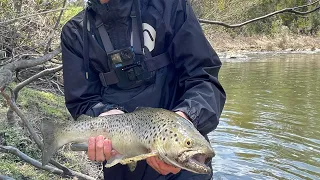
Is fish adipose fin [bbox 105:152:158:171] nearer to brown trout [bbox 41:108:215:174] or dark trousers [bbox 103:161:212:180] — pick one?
brown trout [bbox 41:108:215:174]

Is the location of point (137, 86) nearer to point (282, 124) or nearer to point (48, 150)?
point (48, 150)

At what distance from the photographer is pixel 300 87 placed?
1594cm

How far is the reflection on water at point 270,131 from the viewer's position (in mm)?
7496

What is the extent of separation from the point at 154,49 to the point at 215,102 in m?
0.56

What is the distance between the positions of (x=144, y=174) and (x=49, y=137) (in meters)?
0.70

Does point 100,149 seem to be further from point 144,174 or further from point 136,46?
point 136,46

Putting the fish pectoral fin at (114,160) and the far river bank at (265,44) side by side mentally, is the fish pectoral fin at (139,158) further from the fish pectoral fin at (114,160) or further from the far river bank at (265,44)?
the far river bank at (265,44)

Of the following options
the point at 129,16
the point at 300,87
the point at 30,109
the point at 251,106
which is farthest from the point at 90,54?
the point at 300,87

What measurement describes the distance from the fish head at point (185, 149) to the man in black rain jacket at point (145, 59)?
0.51m

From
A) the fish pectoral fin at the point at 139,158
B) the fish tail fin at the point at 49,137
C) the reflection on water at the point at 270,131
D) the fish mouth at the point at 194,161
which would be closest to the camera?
the fish mouth at the point at 194,161

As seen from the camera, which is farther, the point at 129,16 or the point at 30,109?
the point at 30,109

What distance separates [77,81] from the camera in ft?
10.4

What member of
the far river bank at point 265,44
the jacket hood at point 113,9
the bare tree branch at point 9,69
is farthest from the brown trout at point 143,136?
the far river bank at point 265,44

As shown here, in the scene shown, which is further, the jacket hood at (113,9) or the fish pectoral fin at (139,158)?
the jacket hood at (113,9)
